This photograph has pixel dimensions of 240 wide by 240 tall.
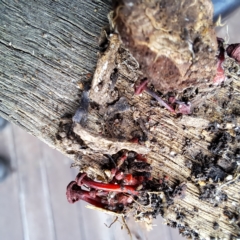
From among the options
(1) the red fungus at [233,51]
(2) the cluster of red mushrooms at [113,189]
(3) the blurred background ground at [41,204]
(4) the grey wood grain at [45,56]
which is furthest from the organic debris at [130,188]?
(3) the blurred background ground at [41,204]

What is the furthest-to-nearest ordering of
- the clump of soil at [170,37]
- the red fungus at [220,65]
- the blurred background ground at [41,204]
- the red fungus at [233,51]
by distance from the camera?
the blurred background ground at [41,204]
the red fungus at [233,51]
the red fungus at [220,65]
the clump of soil at [170,37]

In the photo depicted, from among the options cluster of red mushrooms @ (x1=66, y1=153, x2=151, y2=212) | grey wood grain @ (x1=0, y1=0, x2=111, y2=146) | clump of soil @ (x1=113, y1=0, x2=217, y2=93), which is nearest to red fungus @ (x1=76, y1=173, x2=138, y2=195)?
cluster of red mushrooms @ (x1=66, y1=153, x2=151, y2=212)

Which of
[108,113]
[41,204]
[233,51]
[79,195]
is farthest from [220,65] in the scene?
[41,204]

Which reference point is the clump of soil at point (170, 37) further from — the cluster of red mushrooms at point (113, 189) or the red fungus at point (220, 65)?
the cluster of red mushrooms at point (113, 189)

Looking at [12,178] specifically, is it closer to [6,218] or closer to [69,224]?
[6,218]

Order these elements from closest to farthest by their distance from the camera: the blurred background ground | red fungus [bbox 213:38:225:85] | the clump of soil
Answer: the clump of soil, red fungus [bbox 213:38:225:85], the blurred background ground

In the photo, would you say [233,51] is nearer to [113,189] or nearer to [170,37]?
[170,37]

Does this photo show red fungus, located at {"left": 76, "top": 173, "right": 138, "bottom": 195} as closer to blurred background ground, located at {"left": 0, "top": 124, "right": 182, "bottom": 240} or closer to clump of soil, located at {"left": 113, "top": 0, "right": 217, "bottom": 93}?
clump of soil, located at {"left": 113, "top": 0, "right": 217, "bottom": 93}
